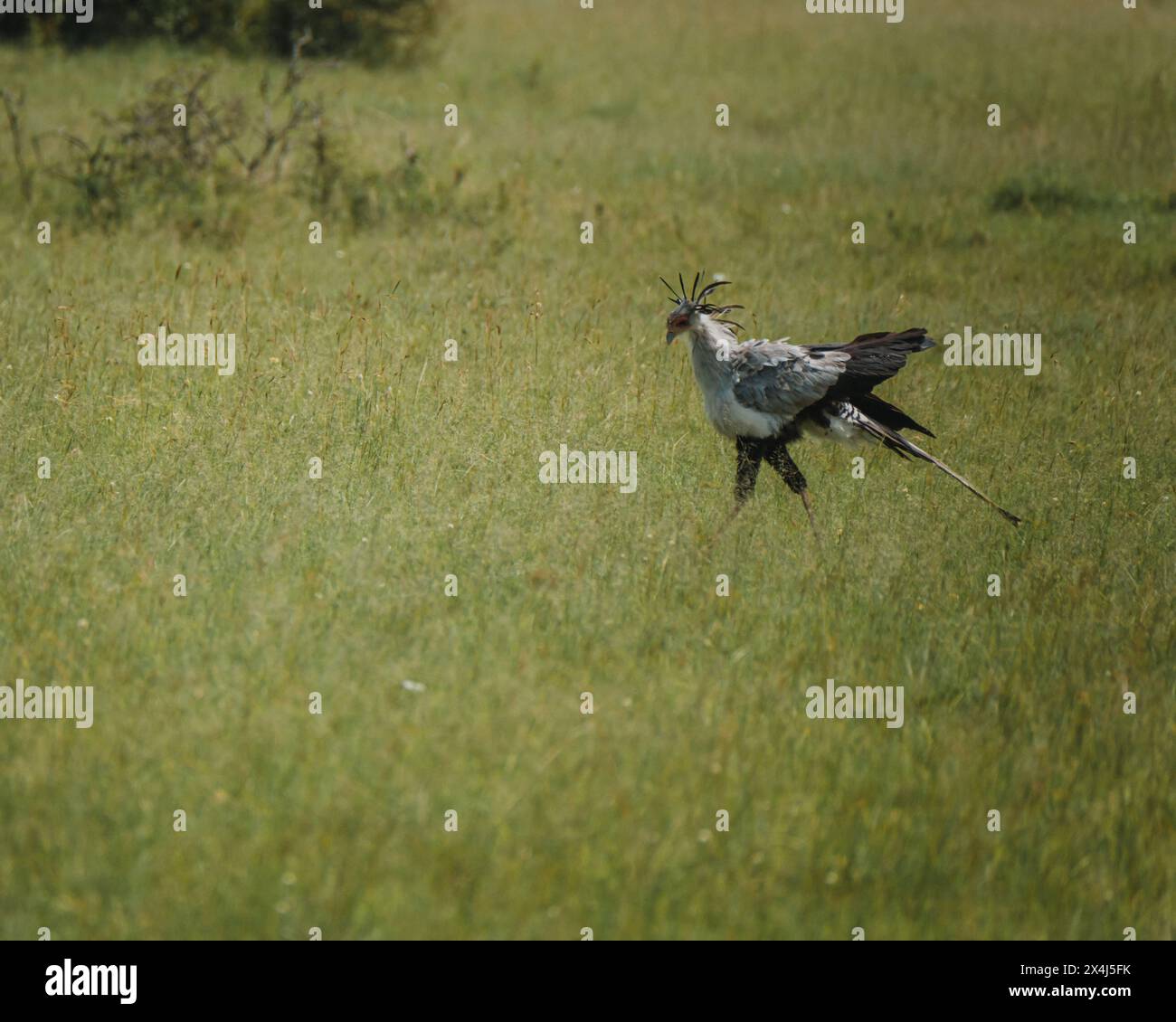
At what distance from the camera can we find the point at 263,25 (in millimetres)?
19203

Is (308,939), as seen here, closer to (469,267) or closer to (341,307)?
(341,307)

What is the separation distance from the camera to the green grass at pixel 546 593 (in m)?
4.33

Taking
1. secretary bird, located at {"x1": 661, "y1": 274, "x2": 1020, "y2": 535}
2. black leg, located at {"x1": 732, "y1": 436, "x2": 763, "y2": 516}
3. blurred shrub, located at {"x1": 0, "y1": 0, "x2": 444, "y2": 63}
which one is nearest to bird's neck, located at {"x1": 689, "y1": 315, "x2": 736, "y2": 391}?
secretary bird, located at {"x1": 661, "y1": 274, "x2": 1020, "y2": 535}

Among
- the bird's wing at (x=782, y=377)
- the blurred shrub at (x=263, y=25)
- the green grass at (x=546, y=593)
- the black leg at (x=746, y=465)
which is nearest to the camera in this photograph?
the green grass at (x=546, y=593)

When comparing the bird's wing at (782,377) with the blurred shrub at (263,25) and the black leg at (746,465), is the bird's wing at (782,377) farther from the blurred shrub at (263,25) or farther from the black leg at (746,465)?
the blurred shrub at (263,25)

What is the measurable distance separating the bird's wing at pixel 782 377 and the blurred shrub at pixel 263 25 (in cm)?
1414

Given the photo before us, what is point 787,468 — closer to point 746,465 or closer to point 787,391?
point 746,465

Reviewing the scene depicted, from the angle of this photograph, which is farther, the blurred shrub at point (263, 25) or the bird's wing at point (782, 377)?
the blurred shrub at point (263, 25)

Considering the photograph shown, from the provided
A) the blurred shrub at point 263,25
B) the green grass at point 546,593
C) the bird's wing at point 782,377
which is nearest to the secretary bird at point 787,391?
the bird's wing at point 782,377

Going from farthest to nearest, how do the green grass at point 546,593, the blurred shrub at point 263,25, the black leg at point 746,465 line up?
1. the blurred shrub at point 263,25
2. the black leg at point 746,465
3. the green grass at point 546,593

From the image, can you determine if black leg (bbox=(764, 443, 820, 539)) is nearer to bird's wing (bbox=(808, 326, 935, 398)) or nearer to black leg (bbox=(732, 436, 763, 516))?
black leg (bbox=(732, 436, 763, 516))

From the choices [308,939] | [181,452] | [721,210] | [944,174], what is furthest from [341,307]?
[944,174]
